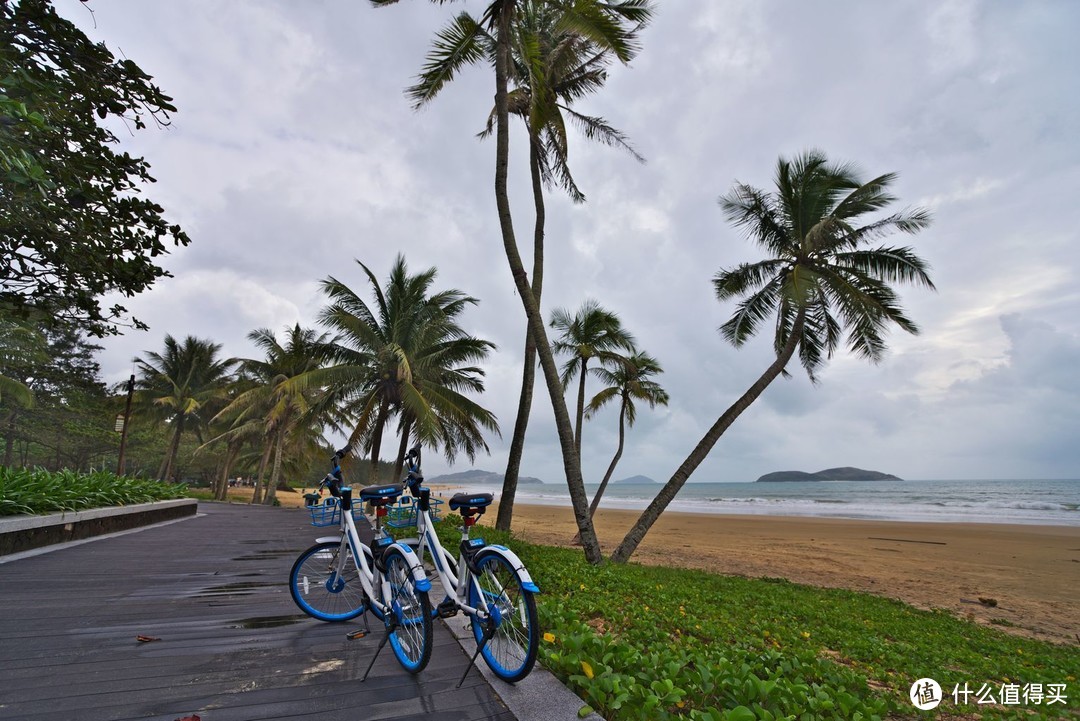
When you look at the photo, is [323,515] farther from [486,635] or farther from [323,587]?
[486,635]

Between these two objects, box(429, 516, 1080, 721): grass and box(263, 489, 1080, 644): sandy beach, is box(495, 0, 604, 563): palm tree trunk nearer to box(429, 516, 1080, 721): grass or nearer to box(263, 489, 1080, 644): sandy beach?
box(429, 516, 1080, 721): grass

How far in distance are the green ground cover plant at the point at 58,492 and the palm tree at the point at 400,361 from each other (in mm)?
5171

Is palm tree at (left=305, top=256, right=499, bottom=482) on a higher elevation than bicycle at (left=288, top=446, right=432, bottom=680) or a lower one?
higher

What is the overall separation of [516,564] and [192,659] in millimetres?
2180

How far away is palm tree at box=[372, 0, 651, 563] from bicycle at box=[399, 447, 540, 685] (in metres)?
5.05

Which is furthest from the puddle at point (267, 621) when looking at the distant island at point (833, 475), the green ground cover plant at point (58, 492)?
the distant island at point (833, 475)

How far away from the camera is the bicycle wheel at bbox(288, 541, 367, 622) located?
3.86 meters

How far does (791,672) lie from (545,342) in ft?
18.9

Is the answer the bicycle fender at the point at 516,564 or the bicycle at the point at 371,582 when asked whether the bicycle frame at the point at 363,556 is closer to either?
the bicycle at the point at 371,582

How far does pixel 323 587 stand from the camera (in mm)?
3914

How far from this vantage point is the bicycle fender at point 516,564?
8.45 feet

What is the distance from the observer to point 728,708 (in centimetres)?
266

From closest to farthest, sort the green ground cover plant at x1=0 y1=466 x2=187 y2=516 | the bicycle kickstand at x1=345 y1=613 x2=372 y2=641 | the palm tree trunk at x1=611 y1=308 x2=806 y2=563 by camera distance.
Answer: the bicycle kickstand at x1=345 y1=613 x2=372 y2=641 → the green ground cover plant at x1=0 y1=466 x2=187 y2=516 → the palm tree trunk at x1=611 y1=308 x2=806 y2=563

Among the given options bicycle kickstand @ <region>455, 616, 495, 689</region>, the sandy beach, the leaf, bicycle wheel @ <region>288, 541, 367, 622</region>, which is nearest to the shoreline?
the sandy beach
